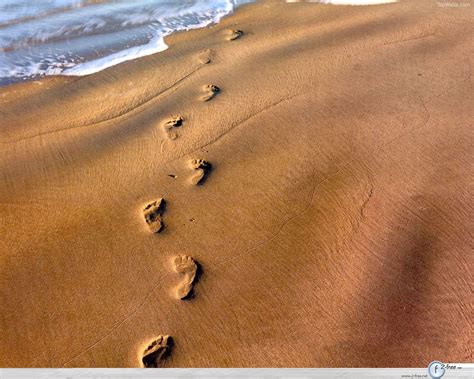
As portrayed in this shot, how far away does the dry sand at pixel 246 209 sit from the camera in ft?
16.8

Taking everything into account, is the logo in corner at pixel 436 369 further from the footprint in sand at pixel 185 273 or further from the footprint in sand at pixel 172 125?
the footprint in sand at pixel 172 125

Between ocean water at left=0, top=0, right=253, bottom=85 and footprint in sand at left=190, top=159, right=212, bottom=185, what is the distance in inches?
143

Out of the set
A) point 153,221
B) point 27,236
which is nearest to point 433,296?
point 153,221

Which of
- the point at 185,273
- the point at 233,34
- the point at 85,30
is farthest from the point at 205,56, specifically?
the point at 185,273

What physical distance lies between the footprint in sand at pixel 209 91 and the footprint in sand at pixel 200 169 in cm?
162

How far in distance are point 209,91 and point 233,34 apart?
2.42 m

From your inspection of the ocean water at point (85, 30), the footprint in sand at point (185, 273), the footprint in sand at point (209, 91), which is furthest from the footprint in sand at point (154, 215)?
the ocean water at point (85, 30)

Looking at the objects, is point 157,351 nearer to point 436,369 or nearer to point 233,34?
point 436,369

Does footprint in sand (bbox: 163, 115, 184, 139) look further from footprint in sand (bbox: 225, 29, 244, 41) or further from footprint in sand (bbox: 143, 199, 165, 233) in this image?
footprint in sand (bbox: 225, 29, 244, 41)

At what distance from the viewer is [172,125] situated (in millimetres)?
7488

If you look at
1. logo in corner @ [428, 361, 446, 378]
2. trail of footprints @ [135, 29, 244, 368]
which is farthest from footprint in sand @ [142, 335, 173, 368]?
logo in corner @ [428, 361, 446, 378]

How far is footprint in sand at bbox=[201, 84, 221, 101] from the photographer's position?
26.5 feet

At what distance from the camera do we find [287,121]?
7.62 metres

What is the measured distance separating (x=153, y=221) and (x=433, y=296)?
348 cm
